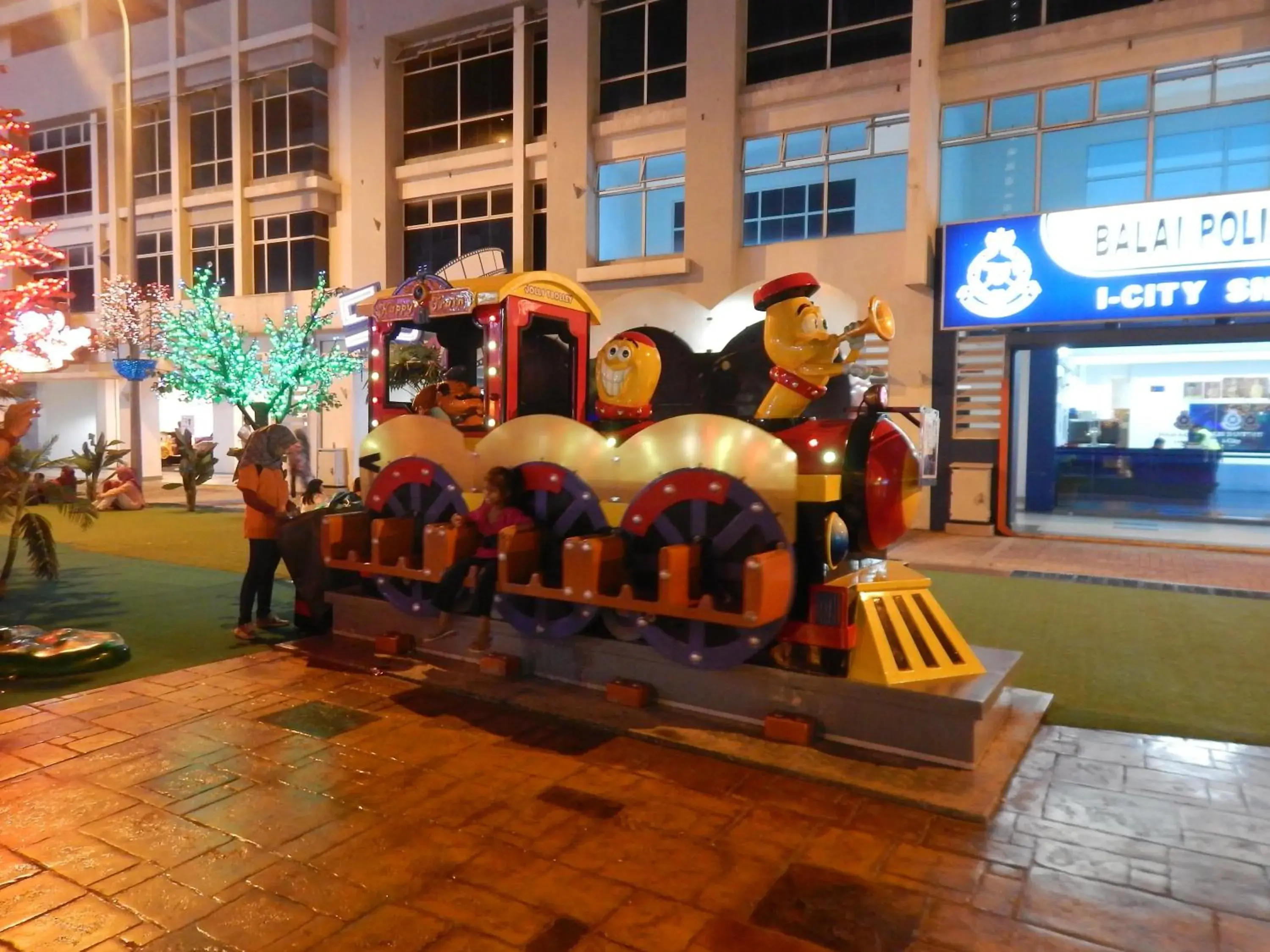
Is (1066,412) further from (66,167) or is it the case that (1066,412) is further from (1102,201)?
(66,167)

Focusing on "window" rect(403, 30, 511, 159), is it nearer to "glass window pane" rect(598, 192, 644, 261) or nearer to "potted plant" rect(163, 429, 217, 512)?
"glass window pane" rect(598, 192, 644, 261)

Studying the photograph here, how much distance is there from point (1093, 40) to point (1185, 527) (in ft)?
25.5

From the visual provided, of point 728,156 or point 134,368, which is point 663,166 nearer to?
point 728,156

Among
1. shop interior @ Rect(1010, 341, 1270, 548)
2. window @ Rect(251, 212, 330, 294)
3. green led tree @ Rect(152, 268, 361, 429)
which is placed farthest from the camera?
window @ Rect(251, 212, 330, 294)

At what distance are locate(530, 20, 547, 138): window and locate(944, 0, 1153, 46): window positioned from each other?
8.53m

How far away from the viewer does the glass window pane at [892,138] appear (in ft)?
46.2

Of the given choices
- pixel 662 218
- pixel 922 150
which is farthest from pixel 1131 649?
pixel 662 218

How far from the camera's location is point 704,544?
15.3ft

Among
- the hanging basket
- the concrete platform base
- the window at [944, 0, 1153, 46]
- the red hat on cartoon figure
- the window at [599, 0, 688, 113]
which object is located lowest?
the concrete platform base

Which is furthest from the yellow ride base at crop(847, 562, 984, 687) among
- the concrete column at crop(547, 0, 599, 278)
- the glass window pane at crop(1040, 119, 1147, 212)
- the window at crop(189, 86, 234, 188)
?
the window at crop(189, 86, 234, 188)

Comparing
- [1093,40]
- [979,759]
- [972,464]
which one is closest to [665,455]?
[979,759]

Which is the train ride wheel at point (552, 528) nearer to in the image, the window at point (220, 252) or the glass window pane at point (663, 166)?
the glass window pane at point (663, 166)

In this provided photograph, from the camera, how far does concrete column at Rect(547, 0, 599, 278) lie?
16.8 meters

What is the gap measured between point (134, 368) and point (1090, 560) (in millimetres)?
16552
